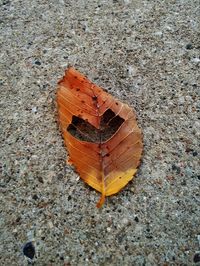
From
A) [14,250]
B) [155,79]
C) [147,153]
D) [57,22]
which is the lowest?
[14,250]

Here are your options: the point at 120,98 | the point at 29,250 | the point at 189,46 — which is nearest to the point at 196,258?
the point at 29,250

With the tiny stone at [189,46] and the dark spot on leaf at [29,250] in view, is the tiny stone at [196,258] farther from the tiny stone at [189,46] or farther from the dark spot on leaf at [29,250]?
the tiny stone at [189,46]

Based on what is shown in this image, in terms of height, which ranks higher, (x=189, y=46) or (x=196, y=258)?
(x=189, y=46)

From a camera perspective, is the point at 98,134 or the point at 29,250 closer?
the point at 29,250

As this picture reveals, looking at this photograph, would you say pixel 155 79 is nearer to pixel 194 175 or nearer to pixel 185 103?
pixel 185 103

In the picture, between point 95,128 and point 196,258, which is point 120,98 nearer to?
point 95,128

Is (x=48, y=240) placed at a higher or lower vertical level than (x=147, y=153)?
lower

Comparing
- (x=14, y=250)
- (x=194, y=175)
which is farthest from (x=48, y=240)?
(x=194, y=175)
